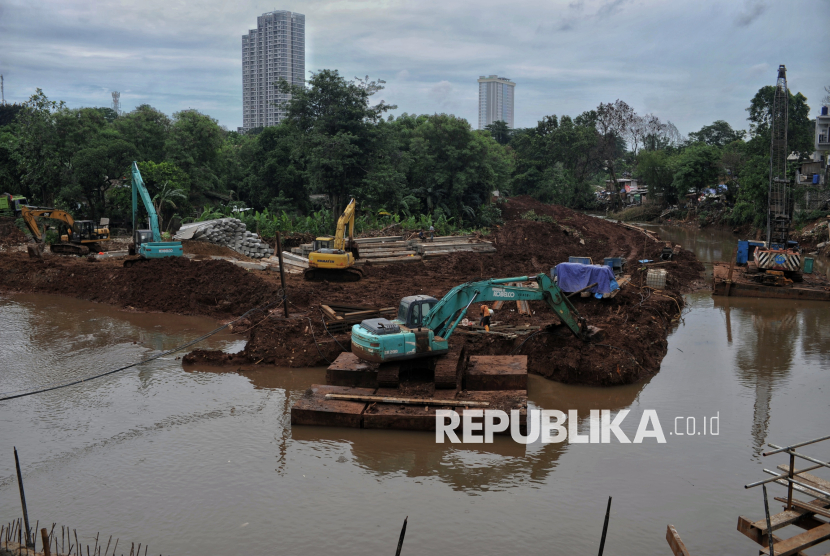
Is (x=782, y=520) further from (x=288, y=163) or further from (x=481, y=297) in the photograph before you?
(x=288, y=163)

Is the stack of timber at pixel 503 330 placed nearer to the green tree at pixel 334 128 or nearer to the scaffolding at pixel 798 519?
the scaffolding at pixel 798 519

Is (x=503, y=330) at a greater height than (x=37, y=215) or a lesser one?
lesser

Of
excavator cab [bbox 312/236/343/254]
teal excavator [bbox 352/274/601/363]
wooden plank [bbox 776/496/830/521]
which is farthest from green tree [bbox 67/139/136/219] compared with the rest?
wooden plank [bbox 776/496/830/521]

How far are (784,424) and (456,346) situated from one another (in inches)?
279

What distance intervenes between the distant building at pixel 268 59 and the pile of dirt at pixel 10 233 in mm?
107980

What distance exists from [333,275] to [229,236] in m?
8.61

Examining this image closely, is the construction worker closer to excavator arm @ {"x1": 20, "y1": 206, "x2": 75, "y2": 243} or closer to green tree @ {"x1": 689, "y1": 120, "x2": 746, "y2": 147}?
excavator arm @ {"x1": 20, "y1": 206, "x2": 75, "y2": 243}

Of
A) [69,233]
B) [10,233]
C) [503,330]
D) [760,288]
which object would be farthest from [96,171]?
[760,288]

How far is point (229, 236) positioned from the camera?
1221 inches

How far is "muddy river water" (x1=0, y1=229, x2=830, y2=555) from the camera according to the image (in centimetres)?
896

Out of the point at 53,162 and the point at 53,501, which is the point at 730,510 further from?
the point at 53,162

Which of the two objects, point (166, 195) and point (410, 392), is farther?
point (166, 195)

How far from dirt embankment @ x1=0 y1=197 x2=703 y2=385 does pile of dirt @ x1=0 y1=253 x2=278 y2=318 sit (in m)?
0.05

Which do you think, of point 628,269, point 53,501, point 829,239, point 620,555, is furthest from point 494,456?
point 829,239
